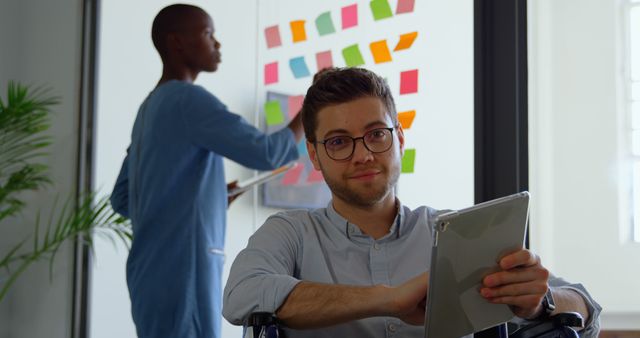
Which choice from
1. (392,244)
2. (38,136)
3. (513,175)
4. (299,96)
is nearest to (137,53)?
(38,136)

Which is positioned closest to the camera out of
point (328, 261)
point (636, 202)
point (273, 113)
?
point (328, 261)

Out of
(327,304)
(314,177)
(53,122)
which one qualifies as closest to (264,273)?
(327,304)

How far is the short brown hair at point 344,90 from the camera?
153 centimetres

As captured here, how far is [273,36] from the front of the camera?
2.65 meters

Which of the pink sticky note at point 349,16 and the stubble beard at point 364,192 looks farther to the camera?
the pink sticky note at point 349,16

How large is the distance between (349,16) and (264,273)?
113cm

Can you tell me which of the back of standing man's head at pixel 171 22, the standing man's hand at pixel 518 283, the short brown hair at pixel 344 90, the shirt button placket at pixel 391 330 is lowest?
→ the shirt button placket at pixel 391 330

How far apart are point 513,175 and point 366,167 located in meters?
0.56

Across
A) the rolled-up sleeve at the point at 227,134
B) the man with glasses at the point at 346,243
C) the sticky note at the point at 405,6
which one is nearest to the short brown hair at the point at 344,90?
the man with glasses at the point at 346,243

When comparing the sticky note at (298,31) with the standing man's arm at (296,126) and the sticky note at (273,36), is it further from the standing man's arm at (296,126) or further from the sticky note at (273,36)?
the standing man's arm at (296,126)

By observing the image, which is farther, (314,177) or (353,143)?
(314,177)

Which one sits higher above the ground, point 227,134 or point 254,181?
point 227,134

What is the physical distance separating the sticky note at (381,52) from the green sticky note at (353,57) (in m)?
0.05

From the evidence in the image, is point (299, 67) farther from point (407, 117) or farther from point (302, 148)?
point (407, 117)
